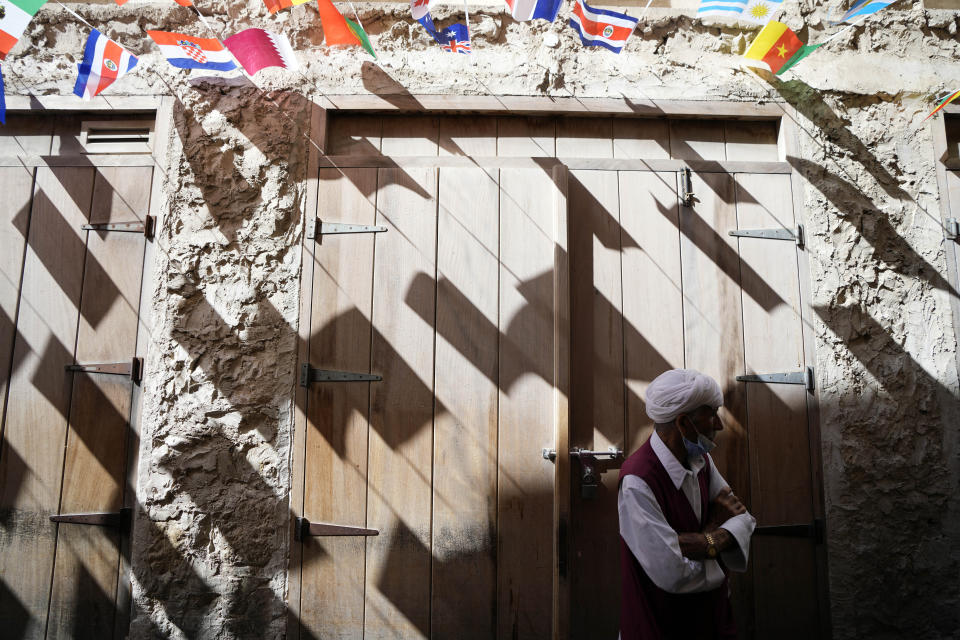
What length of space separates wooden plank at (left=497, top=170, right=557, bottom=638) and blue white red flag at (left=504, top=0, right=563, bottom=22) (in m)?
0.67

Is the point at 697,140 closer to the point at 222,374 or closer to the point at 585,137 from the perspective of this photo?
the point at 585,137

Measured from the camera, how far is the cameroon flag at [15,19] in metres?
2.10

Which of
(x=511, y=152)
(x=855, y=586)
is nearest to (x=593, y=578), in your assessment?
(x=855, y=586)

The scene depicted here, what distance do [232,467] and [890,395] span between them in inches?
119

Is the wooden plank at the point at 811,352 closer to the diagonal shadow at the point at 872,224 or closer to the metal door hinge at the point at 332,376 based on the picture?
the diagonal shadow at the point at 872,224

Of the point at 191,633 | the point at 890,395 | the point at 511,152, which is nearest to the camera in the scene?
the point at 191,633

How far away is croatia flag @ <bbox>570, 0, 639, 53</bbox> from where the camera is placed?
7.93ft

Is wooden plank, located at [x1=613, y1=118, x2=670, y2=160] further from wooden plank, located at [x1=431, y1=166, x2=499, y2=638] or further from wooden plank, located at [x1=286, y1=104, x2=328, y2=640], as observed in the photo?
wooden plank, located at [x1=286, y1=104, x2=328, y2=640]

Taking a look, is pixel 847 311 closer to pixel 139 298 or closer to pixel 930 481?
pixel 930 481

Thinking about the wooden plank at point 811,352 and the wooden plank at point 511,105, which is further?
the wooden plank at point 511,105

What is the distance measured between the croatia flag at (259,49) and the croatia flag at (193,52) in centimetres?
8

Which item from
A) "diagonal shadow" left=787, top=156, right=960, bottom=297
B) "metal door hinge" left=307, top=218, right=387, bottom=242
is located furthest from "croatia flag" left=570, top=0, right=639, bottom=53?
"metal door hinge" left=307, top=218, right=387, bottom=242

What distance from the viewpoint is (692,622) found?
1546 mm

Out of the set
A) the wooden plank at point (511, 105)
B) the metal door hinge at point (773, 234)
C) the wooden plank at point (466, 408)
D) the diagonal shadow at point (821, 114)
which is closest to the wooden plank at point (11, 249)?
the wooden plank at point (511, 105)
